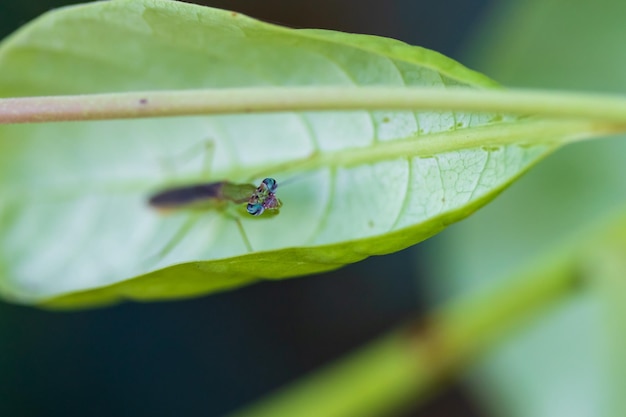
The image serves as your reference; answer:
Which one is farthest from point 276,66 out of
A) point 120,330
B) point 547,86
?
point 120,330

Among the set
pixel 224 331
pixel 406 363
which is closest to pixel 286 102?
pixel 406 363

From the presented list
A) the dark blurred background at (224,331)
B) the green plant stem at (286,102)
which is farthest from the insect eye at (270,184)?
the dark blurred background at (224,331)

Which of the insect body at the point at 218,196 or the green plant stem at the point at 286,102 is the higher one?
the insect body at the point at 218,196

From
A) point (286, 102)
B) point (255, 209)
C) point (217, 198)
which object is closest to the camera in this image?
point (286, 102)

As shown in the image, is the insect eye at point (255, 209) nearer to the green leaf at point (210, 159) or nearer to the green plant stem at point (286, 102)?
the green leaf at point (210, 159)

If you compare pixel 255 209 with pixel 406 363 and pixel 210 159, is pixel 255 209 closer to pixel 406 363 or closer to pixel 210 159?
pixel 210 159

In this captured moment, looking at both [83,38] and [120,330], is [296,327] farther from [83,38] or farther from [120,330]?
[83,38]
